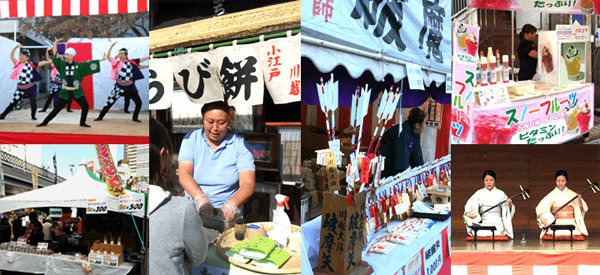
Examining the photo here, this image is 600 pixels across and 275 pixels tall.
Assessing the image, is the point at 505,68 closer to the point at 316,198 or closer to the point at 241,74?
the point at 316,198

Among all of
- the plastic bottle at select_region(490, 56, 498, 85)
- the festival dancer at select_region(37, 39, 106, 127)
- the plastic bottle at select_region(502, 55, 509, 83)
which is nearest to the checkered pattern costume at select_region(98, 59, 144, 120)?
the festival dancer at select_region(37, 39, 106, 127)

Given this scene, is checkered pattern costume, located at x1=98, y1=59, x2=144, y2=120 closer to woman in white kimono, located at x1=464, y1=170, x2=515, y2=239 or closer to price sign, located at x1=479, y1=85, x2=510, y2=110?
price sign, located at x1=479, y1=85, x2=510, y2=110

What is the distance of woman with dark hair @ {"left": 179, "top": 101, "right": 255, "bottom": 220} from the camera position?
343 centimetres

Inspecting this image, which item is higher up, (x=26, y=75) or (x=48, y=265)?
(x=26, y=75)

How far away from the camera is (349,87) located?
381cm

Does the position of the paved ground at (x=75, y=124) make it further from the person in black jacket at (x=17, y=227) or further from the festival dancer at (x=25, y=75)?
the person in black jacket at (x=17, y=227)

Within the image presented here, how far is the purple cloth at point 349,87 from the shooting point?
336 cm

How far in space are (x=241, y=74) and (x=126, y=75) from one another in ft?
3.95

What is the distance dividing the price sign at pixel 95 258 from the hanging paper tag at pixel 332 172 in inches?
81.8

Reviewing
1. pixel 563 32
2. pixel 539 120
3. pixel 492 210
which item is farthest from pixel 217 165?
pixel 563 32

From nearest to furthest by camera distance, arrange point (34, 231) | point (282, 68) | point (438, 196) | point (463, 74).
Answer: point (282, 68), point (34, 231), point (438, 196), point (463, 74)

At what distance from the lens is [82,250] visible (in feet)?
13.7

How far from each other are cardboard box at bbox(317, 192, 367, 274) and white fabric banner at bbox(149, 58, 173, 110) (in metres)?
1.33

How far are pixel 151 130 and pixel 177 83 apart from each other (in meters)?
0.41
